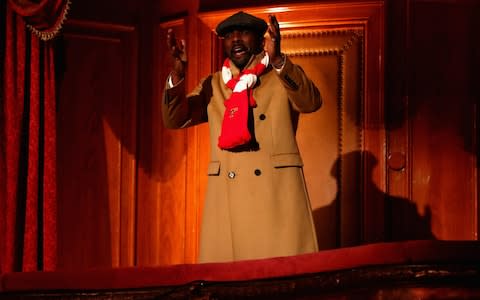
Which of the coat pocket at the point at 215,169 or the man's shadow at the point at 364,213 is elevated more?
the coat pocket at the point at 215,169

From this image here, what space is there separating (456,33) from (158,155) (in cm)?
133

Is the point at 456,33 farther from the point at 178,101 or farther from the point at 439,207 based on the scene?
the point at 178,101

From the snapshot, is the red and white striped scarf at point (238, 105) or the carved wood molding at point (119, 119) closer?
the red and white striped scarf at point (238, 105)

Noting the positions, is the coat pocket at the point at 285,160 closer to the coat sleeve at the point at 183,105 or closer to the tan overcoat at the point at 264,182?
the tan overcoat at the point at 264,182

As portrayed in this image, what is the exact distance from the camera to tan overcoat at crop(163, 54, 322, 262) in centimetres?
234

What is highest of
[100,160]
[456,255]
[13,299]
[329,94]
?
[329,94]

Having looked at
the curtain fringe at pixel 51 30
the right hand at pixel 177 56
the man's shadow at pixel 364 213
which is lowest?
the man's shadow at pixel 364 213

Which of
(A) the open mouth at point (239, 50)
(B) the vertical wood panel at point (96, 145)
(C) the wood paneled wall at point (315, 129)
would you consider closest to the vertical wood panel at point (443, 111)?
(C) the wood paneled wall at point (315, 129)

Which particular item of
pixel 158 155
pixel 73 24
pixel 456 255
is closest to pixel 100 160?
pixel 158 155

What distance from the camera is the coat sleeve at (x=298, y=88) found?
2301 millimetres

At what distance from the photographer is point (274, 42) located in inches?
89.0

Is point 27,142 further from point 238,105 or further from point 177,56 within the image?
point 238,105

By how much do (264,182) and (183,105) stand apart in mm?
364

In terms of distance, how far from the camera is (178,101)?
2459 mm
